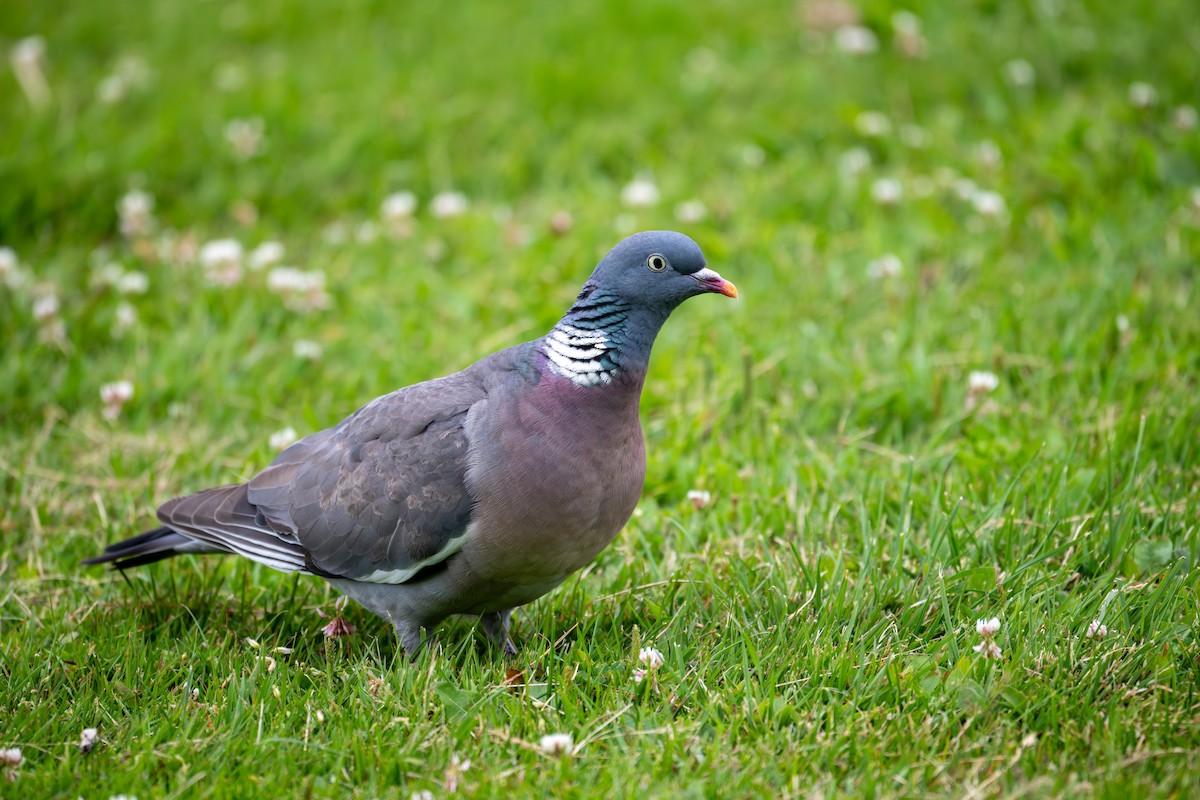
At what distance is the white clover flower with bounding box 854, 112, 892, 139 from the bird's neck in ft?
11.9

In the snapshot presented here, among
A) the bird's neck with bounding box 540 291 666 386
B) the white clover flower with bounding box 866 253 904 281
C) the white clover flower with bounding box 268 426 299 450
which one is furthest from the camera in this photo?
the white clover flower with bounding box 866 253 904 281

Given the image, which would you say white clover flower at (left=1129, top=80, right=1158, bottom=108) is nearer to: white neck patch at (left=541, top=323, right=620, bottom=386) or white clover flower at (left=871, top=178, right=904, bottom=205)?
white clover flower at (left=871, top=178, right=904, bottom=205)

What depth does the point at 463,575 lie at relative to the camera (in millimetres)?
3477

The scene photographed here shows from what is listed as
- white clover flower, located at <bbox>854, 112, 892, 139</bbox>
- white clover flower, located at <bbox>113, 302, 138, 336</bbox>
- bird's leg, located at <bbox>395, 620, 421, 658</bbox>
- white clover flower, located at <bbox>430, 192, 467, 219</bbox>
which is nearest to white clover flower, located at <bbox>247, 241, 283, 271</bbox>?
white clover flower, located at <bbox>113, 302, 138, 336</bbox>

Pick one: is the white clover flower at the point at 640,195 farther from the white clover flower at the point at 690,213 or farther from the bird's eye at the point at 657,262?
the bird's eye at the point at 657,262

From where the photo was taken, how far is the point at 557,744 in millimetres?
3002

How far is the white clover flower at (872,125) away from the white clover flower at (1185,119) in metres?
1.50

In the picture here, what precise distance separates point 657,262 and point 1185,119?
4.18 m

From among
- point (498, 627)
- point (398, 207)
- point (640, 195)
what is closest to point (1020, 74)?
point (640, 195)

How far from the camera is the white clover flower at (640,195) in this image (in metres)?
6.16

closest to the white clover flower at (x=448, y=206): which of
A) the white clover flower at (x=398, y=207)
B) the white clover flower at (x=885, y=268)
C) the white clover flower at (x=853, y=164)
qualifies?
the white clover flower at (x=398, y=207)

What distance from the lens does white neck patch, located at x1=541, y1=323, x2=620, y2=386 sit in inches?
135

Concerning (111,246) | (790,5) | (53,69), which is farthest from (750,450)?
(53,69)

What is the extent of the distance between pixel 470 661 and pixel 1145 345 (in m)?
3.11
